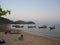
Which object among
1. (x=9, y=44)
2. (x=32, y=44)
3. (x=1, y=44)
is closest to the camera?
(x=1, y=44)

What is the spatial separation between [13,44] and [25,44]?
86cm

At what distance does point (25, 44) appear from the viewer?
35.4 feet

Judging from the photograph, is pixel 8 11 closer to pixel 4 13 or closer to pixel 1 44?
pixel 4 13

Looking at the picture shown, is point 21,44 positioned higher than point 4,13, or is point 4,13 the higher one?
point 4,13

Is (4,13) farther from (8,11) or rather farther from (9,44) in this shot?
(9,44)

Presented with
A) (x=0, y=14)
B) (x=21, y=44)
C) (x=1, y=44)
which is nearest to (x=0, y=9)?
(x=0, y=14)

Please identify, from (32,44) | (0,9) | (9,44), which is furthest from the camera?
(0,9)

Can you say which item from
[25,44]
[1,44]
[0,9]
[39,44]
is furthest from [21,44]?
[0,9]

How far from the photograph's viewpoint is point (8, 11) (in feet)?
62.1

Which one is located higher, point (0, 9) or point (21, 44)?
point (0, 9)

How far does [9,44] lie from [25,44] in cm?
115

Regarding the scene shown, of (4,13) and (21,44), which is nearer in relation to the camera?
(21,44)

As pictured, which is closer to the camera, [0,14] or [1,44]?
[1,44]

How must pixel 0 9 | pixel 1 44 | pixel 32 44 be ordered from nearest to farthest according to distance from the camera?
1. pixel 1 44
2. pixel 32 44
3. pixel 0 9
